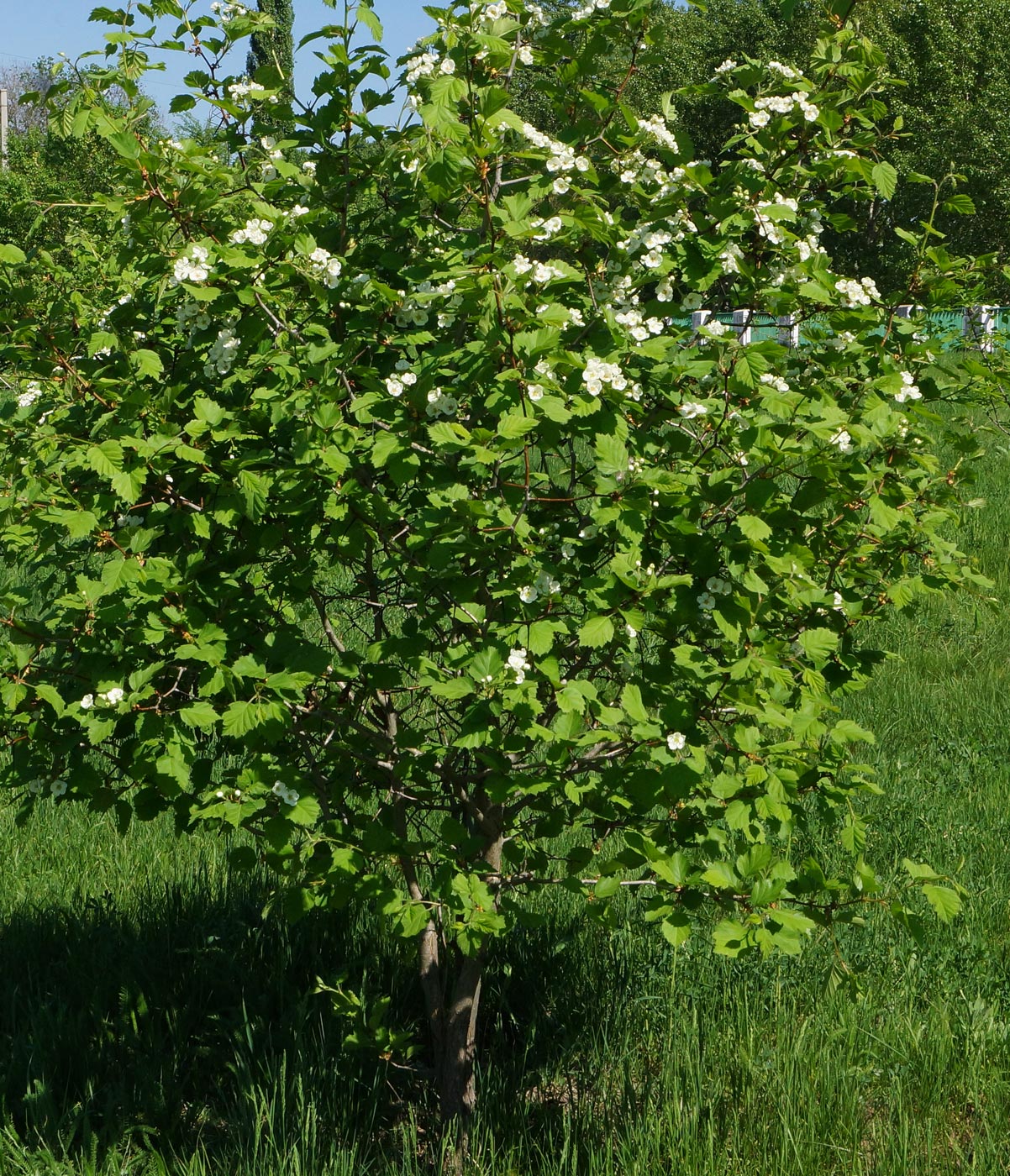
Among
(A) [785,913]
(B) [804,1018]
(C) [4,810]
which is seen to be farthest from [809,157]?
(C) [4,810]

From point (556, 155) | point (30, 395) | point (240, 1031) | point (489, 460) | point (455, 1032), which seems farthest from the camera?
point (240, 1031)

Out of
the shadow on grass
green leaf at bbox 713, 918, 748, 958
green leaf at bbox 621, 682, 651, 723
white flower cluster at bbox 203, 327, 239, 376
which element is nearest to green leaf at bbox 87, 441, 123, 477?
white flower cluster at bbox 203, 327, 239, 376

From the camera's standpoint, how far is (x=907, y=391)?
248cm

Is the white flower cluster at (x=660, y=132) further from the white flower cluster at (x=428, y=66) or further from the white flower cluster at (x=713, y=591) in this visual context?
the white flower cluster at (x=713, y=591)

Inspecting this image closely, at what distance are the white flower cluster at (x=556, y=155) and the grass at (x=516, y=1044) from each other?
1.60m

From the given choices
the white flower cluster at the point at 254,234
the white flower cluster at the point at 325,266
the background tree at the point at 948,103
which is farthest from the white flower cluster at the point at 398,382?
the background tree at the point at 948,103

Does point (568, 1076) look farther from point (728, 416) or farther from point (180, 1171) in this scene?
point (728, 416)

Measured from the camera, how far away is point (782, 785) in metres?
2.21

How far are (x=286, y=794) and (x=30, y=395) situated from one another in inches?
42.3

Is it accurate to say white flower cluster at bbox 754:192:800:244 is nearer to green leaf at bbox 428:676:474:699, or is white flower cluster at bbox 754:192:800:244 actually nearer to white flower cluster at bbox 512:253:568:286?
white flower cluster at bbox 512:253:568:286

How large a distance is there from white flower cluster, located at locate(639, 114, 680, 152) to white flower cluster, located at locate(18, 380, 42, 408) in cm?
145

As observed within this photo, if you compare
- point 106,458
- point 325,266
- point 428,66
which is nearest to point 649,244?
point 428,66

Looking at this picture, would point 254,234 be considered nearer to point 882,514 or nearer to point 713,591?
point 713,591

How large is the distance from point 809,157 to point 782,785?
4.65 ft
